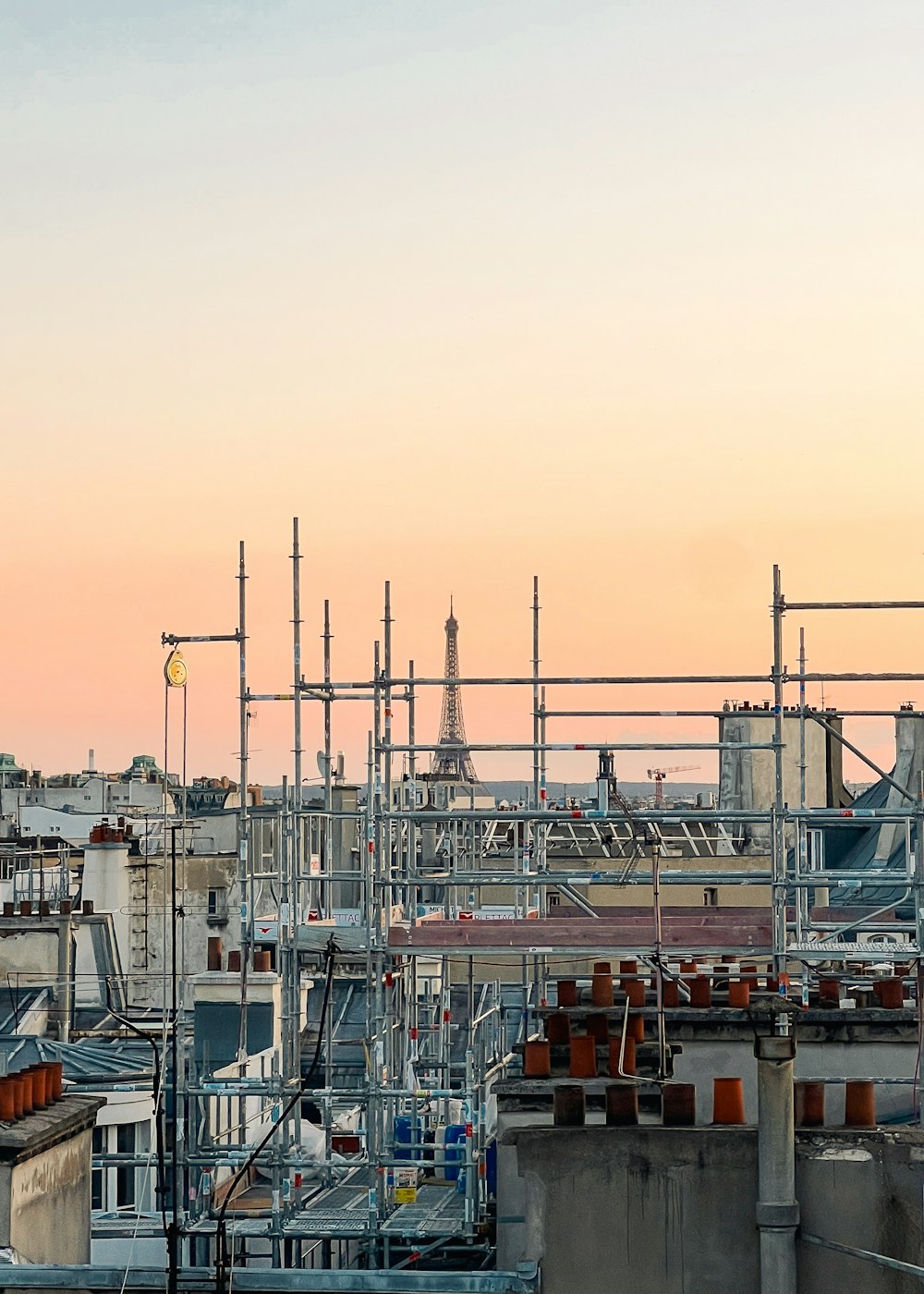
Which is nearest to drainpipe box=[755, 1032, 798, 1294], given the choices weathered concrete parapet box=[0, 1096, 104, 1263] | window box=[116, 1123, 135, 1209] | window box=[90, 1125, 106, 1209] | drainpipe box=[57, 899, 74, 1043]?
weathered concrete parapet box=[0, 1096, 104, 1263]

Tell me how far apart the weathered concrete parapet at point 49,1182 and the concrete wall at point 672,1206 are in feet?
10.7

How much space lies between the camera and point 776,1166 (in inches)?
379

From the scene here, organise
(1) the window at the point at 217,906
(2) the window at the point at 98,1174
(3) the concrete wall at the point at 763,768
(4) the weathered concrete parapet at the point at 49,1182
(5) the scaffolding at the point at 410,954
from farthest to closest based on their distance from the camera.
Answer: (1) the window at the point at 217,906 → (3) the concrete wall at the point at 763,768 → (2) the window at the point at 98,1174 → (5) the scaffolding at the point at 410,954 → (4) the weathered concrete parapet at the point at 49,1182

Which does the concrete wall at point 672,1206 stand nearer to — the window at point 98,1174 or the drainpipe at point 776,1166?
the drainpipe at point 776,1166

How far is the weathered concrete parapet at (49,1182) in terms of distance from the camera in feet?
37.8

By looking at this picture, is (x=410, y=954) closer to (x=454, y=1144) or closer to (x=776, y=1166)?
(x=454, y=1144)

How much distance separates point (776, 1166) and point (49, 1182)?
478 centimetres

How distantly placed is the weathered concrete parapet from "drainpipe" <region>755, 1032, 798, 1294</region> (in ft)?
14.3

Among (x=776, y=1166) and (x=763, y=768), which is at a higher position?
(x=763, y=768)

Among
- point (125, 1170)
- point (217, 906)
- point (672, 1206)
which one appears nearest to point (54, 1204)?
point (672, 1206)

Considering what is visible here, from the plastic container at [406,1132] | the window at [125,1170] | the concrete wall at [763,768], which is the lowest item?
the window at [125,1170]

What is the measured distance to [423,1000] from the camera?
29.7 m

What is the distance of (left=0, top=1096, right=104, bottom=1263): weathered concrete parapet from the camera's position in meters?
11.5

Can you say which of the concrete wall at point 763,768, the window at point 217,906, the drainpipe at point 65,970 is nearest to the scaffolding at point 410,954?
the drainpipe at point 65,970
